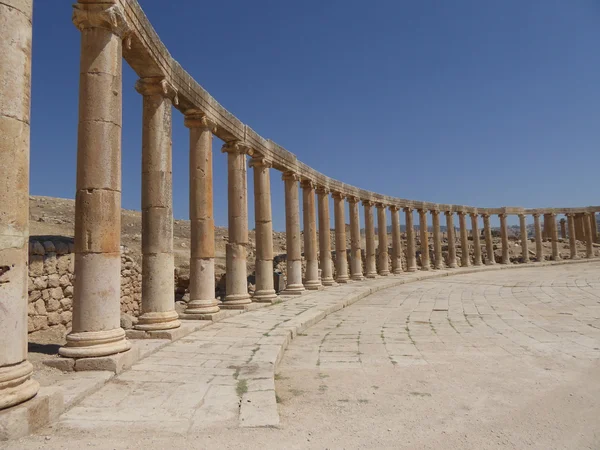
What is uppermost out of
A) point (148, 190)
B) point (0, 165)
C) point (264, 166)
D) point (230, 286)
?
point (264, 166)

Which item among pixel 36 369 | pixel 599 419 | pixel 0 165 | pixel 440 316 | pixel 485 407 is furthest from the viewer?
pixel 440 316

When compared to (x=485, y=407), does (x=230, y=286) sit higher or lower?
higher

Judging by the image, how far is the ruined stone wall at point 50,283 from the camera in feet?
35.7

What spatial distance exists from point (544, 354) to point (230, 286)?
31.5ft

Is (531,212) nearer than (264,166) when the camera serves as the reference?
No

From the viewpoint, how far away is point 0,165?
501 cm

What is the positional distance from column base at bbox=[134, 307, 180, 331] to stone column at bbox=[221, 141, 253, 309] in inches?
198

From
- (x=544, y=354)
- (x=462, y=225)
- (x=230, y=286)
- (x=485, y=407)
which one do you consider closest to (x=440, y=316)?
(x=544, y=354)

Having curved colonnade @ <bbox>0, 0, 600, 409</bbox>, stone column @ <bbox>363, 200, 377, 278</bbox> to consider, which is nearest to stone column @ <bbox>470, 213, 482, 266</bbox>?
stone column @ <bbox>363, 200, 377, 278</bbox>

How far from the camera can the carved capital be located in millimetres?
7934

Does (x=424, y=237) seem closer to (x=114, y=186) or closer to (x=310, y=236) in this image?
(x=310, y=236)

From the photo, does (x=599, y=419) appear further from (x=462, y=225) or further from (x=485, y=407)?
(x=462, y=225)

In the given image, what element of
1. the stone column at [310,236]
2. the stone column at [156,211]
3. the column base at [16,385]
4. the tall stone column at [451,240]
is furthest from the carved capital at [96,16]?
the tall stone column at [451,240]

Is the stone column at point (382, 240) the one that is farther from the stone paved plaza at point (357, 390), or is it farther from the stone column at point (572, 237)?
the stone column at point (572, 237)
